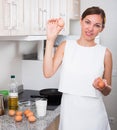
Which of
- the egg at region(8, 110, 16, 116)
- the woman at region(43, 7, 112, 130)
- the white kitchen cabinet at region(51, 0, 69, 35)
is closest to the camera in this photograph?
the woman at region(43, 7, 112, 130)

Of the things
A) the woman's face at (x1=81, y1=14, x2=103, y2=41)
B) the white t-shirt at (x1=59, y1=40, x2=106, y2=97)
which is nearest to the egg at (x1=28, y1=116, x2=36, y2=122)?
the white t-shirt at (x1=59, y1=40, x2=106, y2=97)

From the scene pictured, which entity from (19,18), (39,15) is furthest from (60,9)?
(19,18)

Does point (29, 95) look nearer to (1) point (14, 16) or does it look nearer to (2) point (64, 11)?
(2) point (64, 11)

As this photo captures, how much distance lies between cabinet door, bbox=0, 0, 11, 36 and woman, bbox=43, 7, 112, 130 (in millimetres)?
260

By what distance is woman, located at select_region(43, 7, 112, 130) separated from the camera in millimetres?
1496

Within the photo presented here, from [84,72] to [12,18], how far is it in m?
0.52

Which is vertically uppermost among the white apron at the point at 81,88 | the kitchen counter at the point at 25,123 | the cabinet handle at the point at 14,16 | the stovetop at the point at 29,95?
the cabinet handle at the point at 14,16

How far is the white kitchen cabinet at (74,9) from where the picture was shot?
109 inches

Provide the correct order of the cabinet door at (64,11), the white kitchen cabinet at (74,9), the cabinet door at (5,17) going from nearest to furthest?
1. the cabinet door at (5,17)
2. the cabinet door at (64,11)
3. the white kitchen cabinet at (74,9)

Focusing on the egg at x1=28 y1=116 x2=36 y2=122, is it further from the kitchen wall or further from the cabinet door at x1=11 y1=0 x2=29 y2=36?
the kitchen wall

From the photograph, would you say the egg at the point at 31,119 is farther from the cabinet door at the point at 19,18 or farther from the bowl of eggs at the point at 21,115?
the cabinet door at the point at 19,18

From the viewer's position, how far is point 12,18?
4.97ft

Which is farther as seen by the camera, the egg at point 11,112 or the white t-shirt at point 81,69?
the egg at point 11,112

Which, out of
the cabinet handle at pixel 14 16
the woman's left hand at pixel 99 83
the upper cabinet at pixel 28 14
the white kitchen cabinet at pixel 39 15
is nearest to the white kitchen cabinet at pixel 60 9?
the upper cabinet at pixel 28 14
